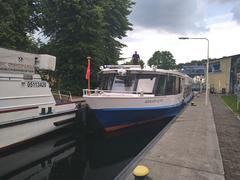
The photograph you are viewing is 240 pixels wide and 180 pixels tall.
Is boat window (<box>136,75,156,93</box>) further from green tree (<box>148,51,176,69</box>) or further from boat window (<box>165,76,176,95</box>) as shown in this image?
green tree (<box>148,51,176,69</box>)

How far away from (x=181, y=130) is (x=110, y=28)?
18656 millimetres

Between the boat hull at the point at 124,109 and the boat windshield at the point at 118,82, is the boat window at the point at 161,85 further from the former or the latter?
the boat windshield at the point at 118,82

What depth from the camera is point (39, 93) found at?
40.0ft

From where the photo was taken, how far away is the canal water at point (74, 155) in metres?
8.61

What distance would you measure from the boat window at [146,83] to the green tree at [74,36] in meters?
8.27

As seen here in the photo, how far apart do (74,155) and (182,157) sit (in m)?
4.97

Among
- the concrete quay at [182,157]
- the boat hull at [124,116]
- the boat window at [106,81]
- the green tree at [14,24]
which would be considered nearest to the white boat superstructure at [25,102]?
the boat hull at [124,116]

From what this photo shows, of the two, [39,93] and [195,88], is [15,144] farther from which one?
[195,88]

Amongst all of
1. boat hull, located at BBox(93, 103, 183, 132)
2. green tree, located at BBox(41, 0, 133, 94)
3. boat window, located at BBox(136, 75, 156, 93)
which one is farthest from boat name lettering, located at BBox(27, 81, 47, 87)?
green tree, located at BBox(41, 0, 133, 94)

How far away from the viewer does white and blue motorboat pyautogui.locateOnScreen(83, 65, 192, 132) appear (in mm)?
12102

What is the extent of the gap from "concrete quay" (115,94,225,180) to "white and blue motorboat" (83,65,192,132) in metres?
2.38

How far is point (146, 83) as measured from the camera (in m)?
14.1

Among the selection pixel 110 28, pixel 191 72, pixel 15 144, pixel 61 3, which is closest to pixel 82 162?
pixel 15 144

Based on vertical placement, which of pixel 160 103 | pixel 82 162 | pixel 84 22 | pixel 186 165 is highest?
pixel 84 22
